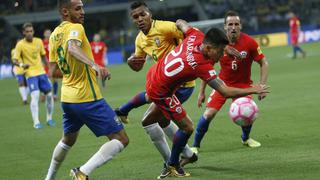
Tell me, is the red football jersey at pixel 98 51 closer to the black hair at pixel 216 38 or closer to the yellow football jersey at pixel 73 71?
the yellow football jersey at pixel 73 71

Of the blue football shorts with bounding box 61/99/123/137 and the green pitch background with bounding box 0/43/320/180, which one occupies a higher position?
the blue football shorts with bounding box 61/99/123/137

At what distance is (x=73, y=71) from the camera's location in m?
8.11

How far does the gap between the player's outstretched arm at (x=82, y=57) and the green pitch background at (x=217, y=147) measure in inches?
85.8

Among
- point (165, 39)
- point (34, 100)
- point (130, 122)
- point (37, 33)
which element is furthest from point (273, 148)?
point (37, 33)

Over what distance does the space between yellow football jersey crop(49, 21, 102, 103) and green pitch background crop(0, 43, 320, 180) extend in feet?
5.20

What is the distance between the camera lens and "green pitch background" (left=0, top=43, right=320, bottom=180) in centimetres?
919

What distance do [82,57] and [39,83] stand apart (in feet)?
28.8

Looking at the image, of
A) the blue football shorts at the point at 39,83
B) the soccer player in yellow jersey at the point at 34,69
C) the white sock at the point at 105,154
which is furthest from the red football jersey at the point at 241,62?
the blue football shorts at the point at 39,83

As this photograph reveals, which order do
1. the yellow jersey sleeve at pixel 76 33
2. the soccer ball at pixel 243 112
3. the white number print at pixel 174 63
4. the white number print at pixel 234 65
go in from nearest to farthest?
the yellow jersey sleeve at pixel 76 33, the white number print at pixel 174 63, the soccer ball at pixel 243 112, the white number print at pixel 234 65

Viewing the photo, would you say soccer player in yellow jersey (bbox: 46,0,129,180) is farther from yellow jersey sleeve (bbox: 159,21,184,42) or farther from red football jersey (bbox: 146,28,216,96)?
yellow jersey sleeve (bbox: 159,21,184,42)

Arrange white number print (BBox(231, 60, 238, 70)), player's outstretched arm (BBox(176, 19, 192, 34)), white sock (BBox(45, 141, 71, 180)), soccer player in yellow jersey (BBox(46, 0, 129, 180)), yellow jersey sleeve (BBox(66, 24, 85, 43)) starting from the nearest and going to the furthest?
yellow jersey sleeve (BBox(66, 24, 85, 43)) → soccer player in yellow jersey (BBox(46, 0, 129, 180)) → white sock (BBox(45, 141, 71, 180)) → player's outstretched arm (BBox(176, 19, 192, 34)) → white number print (BBox(231, 60, 238, 70))

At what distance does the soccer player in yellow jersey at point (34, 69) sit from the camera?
15.5 m

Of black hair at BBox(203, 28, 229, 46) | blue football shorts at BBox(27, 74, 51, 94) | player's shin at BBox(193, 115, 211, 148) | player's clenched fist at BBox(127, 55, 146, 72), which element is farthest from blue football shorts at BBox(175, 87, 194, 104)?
blue football shorts at BBox(27, 74, 51, 94)

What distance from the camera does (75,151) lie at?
11.7 metres
